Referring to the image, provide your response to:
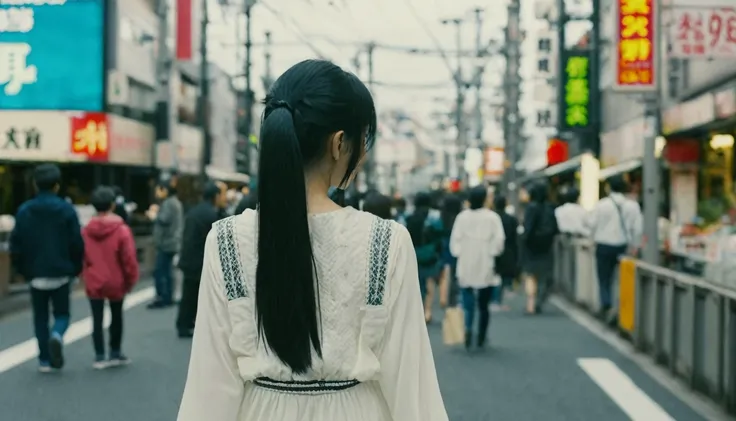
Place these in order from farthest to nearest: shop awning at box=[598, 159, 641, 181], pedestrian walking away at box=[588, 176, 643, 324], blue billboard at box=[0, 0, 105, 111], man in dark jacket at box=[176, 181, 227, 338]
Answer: shop awning at box=[598, 159, 641, 181] → blue billboard at box=[0, 0, 105, 111] → pedestrian walking away at box=[588, 176, 643, 324] → man in dark jacket at box=[176, 181, 227, 338]

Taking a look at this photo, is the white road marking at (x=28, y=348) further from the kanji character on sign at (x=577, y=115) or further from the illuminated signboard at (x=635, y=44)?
the kanji character on sign at (x=577, y=115)

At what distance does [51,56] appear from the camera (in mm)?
22141

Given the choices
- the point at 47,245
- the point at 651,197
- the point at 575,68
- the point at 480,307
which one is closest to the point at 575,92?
the point at 575,68

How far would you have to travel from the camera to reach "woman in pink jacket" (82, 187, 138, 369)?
9.91 meters

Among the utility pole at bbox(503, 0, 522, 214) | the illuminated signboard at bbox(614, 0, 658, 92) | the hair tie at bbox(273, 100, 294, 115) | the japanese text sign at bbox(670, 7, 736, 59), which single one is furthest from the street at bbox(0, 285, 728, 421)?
the utility pole at bbox(503, 0, 522, 214)

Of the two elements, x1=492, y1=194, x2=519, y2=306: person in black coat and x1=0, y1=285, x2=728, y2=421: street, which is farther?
x1=492, y1=194, x2=519, y2=306: person in black coat

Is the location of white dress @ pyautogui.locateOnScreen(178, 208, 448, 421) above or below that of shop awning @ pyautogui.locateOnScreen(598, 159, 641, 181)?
below

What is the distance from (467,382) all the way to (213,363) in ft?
23.8

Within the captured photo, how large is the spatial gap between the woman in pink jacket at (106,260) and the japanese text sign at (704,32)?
26.1ft

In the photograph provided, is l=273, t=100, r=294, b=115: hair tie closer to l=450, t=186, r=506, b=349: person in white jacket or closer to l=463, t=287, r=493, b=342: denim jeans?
l=450, t=186, r=506, b=349: person in white jacket

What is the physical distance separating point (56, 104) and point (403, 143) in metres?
101

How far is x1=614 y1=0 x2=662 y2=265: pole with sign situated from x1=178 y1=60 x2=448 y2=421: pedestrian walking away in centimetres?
1024

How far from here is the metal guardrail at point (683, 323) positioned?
8.19 metres

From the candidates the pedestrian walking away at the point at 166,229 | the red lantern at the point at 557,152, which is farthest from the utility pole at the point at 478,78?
the pedestrian walking away at the point at 166,229
